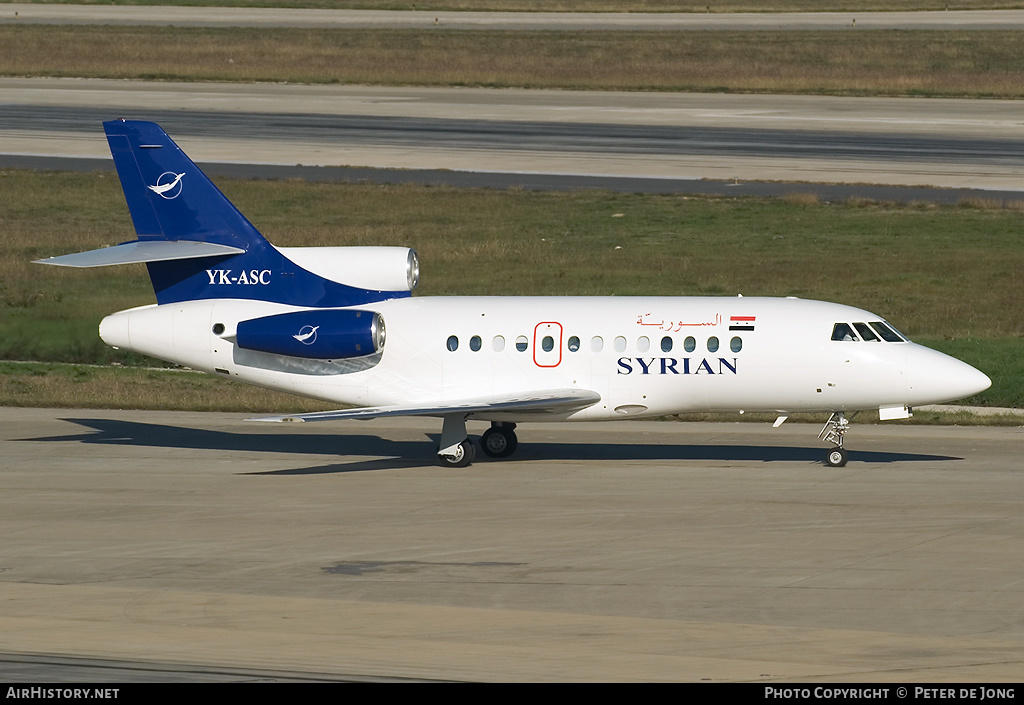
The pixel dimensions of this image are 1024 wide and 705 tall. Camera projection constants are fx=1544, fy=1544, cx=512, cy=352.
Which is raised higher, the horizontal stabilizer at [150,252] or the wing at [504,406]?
the horizontal stabilizer at [150,252]

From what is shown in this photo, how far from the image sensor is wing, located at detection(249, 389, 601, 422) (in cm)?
2916

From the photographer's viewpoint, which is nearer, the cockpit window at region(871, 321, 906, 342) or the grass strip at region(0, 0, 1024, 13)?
the cockpit window at region(871, 321, 906, 342)

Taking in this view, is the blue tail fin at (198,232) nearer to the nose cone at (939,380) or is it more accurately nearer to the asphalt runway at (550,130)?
the nose cone at (939,380)

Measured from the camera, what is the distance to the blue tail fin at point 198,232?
31156 millimetres

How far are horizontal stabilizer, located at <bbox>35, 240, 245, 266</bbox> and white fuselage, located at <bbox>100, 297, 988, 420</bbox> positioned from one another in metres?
1.10

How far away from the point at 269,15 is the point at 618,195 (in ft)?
191

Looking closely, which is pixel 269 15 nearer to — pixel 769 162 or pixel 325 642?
pixel 769 162

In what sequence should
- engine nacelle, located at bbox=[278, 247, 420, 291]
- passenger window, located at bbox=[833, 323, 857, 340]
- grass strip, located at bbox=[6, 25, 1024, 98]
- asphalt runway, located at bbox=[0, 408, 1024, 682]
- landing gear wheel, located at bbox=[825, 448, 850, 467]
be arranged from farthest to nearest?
grass strip, located at bbox=[6, 25, 1024, 98], engine nacelle, located at bbox=[278, 247, 420, 291], landing gear wheel, located at bbox=[825, 448, 850, 467], passenger window, located at bbox=[833, 323, 857, 340], asphalt runway, located at bbox=[0, 408, 1024, 682]

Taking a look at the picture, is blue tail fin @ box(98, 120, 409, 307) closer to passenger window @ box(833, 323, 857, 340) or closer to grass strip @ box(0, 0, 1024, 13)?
passenger window @ box(833, 323, 857, 340)

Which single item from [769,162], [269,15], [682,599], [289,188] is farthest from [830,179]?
[269,15]

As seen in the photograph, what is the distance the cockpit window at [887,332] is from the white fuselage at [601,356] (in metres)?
0.14

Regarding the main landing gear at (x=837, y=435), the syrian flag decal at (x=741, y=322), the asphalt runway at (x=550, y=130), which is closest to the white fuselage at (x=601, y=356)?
the syrian flag decal at (x=741, y=322)

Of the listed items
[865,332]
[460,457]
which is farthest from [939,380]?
[460,457]

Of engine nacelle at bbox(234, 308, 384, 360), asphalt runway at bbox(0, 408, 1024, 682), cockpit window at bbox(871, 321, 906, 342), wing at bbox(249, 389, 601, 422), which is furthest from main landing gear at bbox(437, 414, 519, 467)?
cockpit window at bbox(871, 321, 906, 342)
